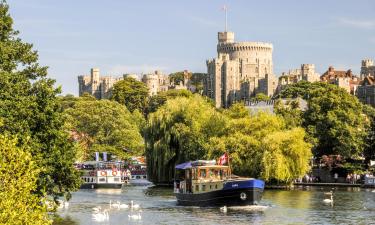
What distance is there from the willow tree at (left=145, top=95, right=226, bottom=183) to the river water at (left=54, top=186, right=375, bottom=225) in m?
8.59

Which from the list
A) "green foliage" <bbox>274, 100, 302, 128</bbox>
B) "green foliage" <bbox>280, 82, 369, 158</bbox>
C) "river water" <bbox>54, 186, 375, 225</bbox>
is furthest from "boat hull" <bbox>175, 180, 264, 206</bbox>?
"green foliage" <bbox>280, 82, 369, 158</bbox>

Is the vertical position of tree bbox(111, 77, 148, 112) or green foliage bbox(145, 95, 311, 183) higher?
tree bbox(111, 77, 148, 112)

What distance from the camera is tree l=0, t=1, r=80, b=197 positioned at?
3569cm

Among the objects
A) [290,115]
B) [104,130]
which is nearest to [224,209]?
[290,115]

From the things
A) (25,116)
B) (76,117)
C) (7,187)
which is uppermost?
(76,117)

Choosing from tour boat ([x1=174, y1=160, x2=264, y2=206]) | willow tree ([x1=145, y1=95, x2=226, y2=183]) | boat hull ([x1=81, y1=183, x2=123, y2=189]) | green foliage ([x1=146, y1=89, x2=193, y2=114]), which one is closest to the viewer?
tour boat ([x1=174, y1=160, x2=264, y2=206])

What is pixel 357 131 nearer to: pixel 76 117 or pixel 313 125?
pixel 313 125

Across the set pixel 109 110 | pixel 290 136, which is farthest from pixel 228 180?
pixel 109 110

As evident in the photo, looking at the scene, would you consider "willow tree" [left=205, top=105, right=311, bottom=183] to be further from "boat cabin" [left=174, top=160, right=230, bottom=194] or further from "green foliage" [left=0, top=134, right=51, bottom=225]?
"green foliage" [left=0, top=134, right=51, bottom=225]

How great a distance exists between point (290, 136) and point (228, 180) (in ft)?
54.4

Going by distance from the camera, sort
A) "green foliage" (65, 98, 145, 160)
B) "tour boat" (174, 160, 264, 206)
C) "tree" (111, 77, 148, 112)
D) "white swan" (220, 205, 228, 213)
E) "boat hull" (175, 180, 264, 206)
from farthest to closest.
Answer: "tree" (111, 77, 148, 112) → "green foliage" (65, 98, 145, 160) → "tour boat" (174, 160, 264, 206) → "boat hull" (175, 180, 264, 206) → "white swan" (220, 205, 228, 213)

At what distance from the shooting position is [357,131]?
84500mm

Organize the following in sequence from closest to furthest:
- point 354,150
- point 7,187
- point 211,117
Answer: point 7,187 → point 211,117 → point 354,150

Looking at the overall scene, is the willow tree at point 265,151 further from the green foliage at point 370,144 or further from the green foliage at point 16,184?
the green foliage at point 16,184
